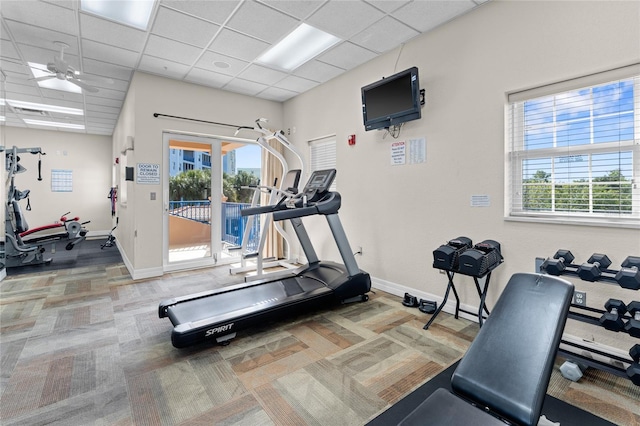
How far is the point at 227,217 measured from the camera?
624cm

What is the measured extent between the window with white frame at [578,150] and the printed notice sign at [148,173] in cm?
465

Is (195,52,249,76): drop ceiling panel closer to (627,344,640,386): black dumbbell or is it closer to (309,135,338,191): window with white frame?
(309,135,338,191): window with white frame

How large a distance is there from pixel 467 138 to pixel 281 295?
253cm

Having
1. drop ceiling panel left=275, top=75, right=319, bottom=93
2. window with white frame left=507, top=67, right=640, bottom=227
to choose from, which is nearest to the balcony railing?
drop ceiling panel left=275, top=75, right=319, bottom=93

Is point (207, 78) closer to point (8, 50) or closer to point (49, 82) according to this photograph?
point (8, 50)

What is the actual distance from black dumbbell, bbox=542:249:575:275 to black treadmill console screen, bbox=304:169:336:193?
86.9 inches

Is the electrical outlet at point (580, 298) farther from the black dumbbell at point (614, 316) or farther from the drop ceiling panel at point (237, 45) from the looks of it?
the drop ceiling panel at point (237, 45)

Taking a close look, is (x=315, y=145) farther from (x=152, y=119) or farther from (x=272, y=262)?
(x=152, y=119)

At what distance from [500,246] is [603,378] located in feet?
3.79

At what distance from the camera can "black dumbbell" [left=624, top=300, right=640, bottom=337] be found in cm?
183

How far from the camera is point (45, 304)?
3.48 metres

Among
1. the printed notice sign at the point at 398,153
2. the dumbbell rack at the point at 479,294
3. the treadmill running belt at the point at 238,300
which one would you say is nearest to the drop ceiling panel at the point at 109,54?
the treadmill running belt at the point at 238,300

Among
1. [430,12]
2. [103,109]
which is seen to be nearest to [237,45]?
[430,12]

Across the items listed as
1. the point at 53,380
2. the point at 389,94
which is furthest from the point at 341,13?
the point at 53,380
